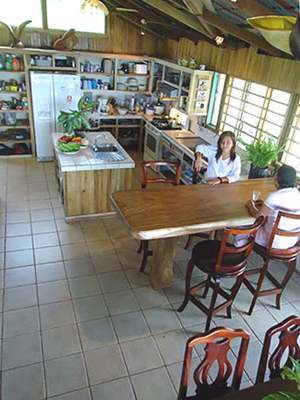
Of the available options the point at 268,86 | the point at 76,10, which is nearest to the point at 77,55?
the point at 76,10

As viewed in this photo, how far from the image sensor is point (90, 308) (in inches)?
128

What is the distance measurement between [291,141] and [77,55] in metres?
4.42

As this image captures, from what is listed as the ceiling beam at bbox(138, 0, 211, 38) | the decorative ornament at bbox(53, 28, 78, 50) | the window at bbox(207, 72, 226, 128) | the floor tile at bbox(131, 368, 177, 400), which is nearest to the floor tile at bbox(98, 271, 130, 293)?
the floor tile at bbox(131, 368, 177, 400)

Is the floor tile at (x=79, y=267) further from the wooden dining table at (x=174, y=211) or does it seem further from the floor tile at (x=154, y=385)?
the floor tile at (x=154, y=385)

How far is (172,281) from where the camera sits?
3.70m

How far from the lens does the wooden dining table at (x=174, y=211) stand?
2.65m

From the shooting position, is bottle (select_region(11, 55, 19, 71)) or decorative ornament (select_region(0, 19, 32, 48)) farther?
bottle (select_region(11, 55, 19, 71))

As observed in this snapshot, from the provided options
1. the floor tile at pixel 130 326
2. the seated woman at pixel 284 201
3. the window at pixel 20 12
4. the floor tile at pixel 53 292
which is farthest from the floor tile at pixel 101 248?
the window at pixel 20 12

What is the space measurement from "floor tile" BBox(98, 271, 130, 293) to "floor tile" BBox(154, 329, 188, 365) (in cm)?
73

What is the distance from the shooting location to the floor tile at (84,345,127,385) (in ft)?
8.60

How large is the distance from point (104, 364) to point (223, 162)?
2.46m

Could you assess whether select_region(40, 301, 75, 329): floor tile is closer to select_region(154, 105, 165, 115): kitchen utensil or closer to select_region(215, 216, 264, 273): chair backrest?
select_region(215, 216, 264, 273): chair backrest

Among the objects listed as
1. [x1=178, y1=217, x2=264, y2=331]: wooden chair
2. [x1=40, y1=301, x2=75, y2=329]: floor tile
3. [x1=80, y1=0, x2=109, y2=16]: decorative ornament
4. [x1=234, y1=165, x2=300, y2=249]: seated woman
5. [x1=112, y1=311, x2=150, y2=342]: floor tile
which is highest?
[x1=80, y1=0, x2=109, y2=16]: decorative ornament

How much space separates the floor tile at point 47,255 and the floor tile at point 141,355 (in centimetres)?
148
